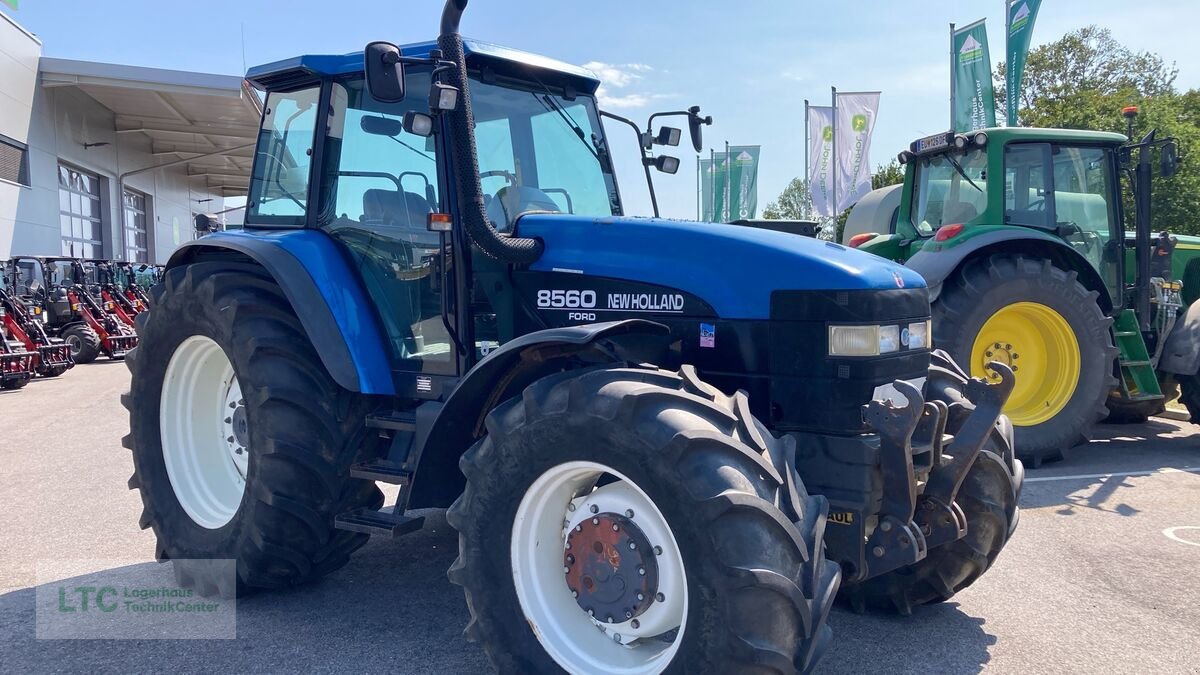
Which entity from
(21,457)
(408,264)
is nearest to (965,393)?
(408,264)

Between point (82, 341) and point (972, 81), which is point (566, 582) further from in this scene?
point (82, 341)

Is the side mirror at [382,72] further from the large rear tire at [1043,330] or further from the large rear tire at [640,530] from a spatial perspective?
the large rear tire at [1043,330]

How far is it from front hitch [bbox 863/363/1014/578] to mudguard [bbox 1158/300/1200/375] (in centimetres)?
479

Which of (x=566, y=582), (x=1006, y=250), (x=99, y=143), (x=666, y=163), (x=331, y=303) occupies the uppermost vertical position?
Answer: (x=99, y=143)

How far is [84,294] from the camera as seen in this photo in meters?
16.9

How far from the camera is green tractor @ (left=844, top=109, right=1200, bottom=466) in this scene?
695 cm

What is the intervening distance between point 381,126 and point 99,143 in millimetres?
26140

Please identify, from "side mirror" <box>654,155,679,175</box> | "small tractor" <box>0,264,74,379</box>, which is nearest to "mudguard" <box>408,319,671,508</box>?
"side mirror" <box>654,155,679,175</box>

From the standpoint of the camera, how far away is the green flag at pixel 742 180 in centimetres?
2420

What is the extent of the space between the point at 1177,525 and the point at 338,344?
16.2ft

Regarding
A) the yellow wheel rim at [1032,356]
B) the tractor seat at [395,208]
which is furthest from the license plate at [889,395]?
the yellow wheel rim at [1032,356]

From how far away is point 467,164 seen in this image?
141 inches

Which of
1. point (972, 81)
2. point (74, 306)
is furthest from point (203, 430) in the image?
point (972, 81)

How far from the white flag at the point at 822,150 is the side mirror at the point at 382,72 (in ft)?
58.5
